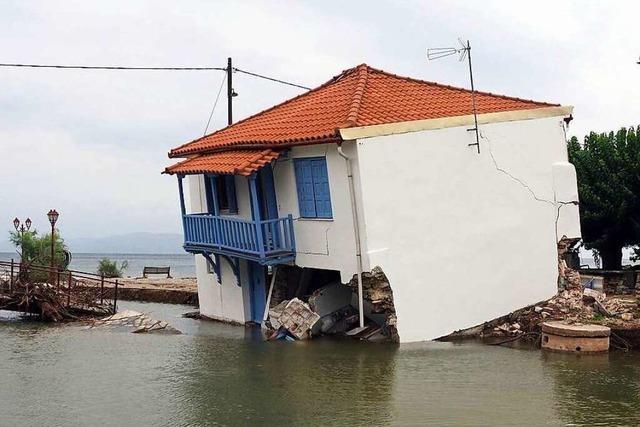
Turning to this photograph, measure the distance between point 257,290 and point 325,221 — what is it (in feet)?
14.3

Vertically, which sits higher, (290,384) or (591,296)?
(591,296)

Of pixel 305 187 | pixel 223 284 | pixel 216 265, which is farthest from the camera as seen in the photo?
pixel 223 284

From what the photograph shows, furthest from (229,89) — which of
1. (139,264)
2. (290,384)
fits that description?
(139,264)

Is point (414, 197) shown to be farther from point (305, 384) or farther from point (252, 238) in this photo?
point (305, 384)

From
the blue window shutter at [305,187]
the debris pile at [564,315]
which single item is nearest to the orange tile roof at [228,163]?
the blue window shutter at [305,187]

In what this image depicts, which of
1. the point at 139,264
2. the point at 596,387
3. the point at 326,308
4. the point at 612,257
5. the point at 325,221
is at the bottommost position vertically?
the point at 596,387

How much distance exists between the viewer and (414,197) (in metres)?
18.3

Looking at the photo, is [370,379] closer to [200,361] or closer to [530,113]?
[200,361]

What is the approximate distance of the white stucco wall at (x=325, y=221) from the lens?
1828cm

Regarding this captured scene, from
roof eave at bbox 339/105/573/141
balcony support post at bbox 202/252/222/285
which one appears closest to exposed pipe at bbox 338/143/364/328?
roof eave at bbox 339/105/573/141

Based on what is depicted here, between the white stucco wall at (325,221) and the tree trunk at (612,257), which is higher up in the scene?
the white stucco wall at (325,221)

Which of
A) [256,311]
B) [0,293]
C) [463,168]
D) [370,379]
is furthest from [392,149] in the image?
[0,293]

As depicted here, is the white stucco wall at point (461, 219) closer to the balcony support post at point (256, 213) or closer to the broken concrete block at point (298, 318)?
the broken concrete block at point (298, 318)

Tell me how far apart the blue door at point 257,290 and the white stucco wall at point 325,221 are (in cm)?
239
